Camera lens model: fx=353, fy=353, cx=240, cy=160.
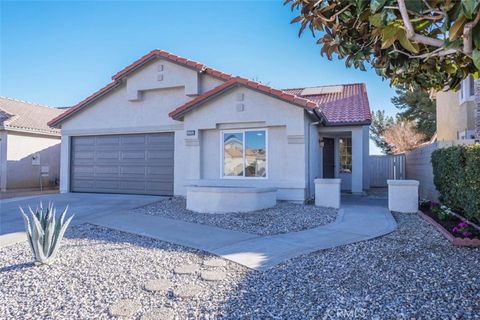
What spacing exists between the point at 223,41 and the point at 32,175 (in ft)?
48.1

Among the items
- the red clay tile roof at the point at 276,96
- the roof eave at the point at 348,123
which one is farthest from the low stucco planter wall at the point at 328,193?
the roof eave at the point at 348,123

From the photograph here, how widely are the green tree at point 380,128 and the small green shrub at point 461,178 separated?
3120 centimetres

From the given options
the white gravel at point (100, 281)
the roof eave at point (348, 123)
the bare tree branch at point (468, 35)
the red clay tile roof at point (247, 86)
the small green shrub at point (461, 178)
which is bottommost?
the white gravel at point (100, 281)

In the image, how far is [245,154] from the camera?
13.8m

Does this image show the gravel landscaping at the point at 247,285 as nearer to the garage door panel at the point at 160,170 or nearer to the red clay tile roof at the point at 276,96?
the red clay tile roof at the point at 276,96

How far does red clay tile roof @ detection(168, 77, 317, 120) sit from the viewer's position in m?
12.3

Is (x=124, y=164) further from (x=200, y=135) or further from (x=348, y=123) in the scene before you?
(x=348, y=123)

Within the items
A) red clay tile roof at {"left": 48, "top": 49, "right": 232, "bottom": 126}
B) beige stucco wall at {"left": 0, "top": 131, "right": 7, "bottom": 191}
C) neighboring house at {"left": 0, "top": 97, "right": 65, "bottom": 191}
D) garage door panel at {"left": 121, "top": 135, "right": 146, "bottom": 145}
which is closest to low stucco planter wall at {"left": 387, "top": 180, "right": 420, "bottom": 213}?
red clay tile roof at {"left": 48, "top": 49, "right": 232, "bottom": 126}

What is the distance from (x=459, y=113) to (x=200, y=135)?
11.9 m

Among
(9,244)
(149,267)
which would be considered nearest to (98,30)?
(9,244)

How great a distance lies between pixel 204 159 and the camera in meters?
14.5

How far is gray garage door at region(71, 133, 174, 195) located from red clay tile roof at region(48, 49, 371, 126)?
72.8 inches

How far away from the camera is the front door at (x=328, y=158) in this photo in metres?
18.3

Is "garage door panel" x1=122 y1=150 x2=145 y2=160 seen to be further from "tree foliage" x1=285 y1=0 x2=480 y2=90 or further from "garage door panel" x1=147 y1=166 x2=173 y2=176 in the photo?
"tree foliage" x1=285 y1=0 x2=480 y2=90
